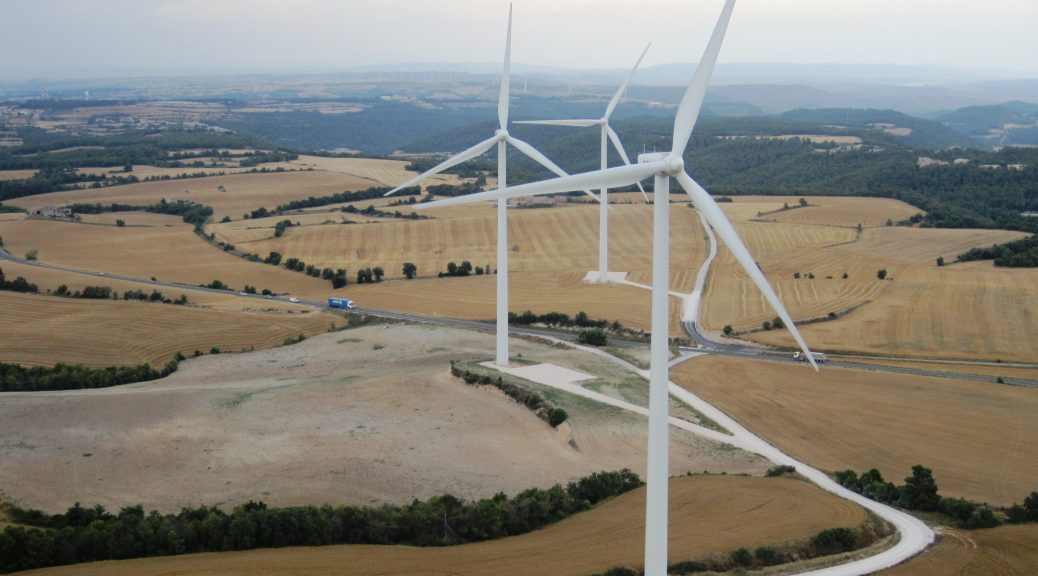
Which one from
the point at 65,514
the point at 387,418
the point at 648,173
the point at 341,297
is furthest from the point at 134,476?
the point at 341,297

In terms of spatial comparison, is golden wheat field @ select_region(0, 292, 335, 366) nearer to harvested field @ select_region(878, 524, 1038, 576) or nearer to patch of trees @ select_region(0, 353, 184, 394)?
patch of trees @ select_region(0, 353, 184, 394)

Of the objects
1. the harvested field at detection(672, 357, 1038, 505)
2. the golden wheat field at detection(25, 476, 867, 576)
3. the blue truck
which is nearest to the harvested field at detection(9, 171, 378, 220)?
the blue truck

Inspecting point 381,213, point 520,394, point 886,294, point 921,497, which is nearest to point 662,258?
point 921,497

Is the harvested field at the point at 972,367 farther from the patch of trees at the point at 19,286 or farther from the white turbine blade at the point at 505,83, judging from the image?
the patch of trees at the point at 19,286

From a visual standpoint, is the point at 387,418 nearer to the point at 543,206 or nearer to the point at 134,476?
the point at 134,476

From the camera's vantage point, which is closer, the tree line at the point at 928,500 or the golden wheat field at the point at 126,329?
the tree line at the point at 928,500

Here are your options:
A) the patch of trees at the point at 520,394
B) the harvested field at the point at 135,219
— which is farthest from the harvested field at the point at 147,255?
the patch of trees at the point at 520,394

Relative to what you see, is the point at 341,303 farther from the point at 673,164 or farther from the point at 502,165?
the point at 673,164

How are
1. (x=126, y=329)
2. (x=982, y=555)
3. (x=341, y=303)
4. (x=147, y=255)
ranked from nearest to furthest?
1. (x=982, y=555)
2. (x=126, y=329)
3. (x=341, y=303)
4. (x=147, y=255)
